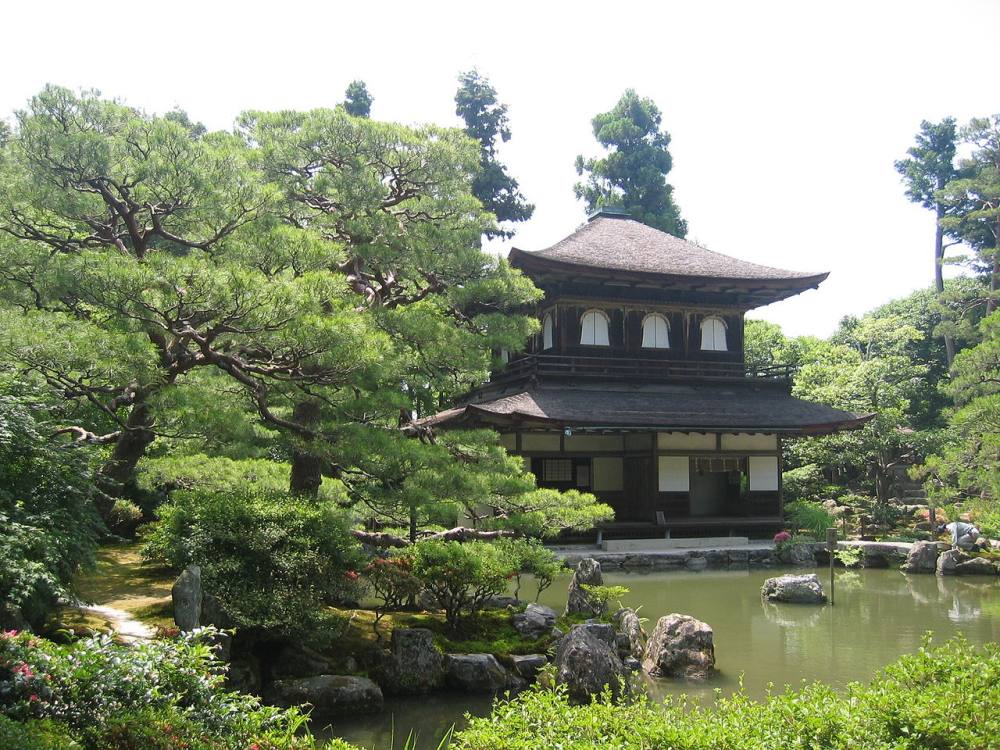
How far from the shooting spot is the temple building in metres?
18.7

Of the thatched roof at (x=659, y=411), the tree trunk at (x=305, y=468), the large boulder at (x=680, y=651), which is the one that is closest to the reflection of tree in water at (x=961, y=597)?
the thatched roof at (x=659, y=411)

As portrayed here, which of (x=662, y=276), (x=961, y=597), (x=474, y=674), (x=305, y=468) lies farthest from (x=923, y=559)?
(x=305, y=468)

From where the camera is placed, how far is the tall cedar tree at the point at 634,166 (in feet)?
118

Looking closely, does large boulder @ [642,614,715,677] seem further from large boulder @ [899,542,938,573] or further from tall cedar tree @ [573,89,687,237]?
tall cedar tree @ [573,89,687,237]

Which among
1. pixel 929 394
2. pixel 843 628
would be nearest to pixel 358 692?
pixel 843 628

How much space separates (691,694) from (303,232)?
21.2ft

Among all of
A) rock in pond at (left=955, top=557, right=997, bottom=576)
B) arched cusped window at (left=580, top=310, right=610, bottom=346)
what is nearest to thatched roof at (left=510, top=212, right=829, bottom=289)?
arched cusped window at (left=580, top=310, right=610, bottom=346)

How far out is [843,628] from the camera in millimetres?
11266

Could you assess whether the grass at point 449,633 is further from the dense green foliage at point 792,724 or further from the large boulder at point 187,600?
the dense green foliage at point 792,724

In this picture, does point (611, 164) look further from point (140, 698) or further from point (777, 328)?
point (140, 698)

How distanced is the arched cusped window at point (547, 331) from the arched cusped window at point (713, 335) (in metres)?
4.44

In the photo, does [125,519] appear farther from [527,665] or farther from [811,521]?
[811,521]

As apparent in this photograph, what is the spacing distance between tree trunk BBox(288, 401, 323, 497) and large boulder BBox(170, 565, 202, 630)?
9.44 ft

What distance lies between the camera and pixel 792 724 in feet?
13.5
